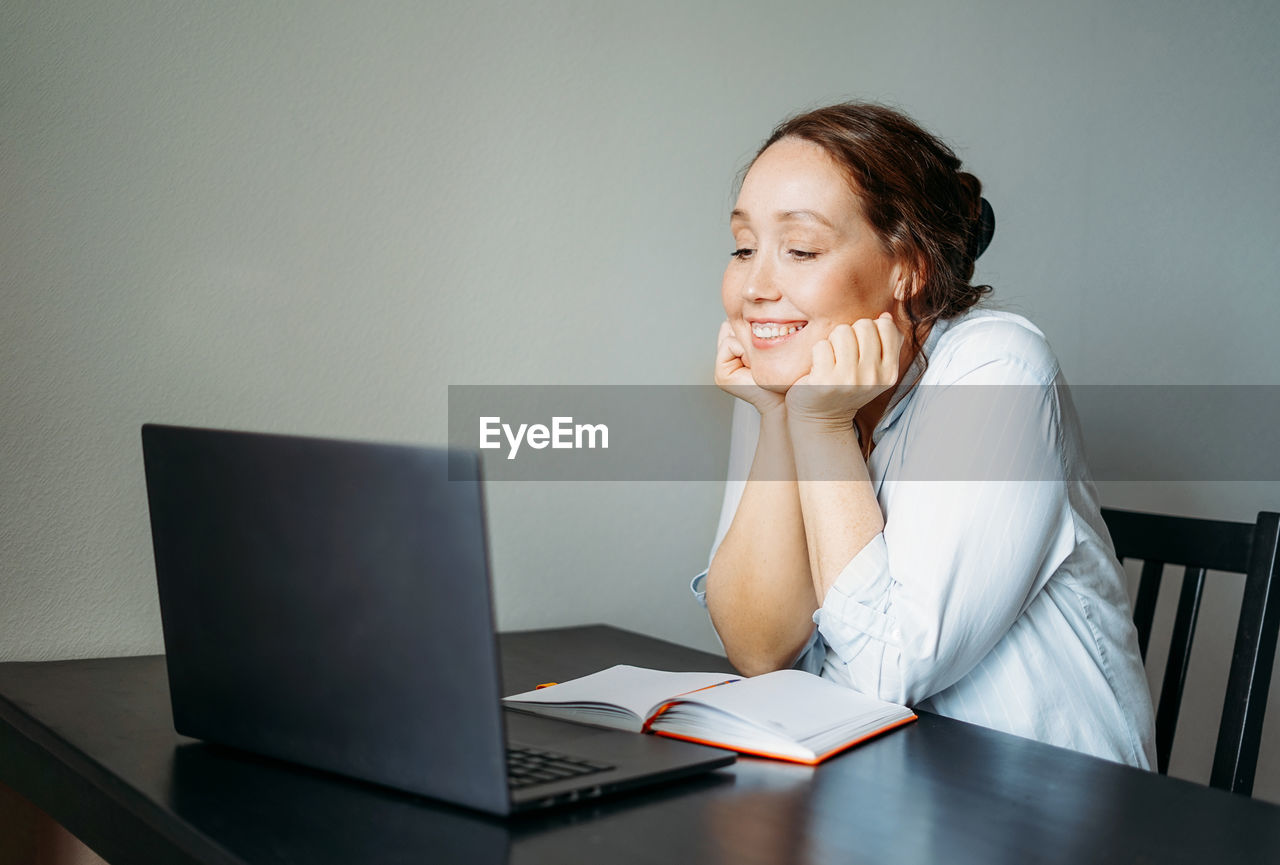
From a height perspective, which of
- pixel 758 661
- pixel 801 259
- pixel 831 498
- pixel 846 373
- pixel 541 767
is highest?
pixel 801 259

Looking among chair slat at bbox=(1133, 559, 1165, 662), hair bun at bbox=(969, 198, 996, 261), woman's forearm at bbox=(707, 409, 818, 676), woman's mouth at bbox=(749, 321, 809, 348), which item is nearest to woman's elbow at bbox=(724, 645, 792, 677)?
woman's forearm at bbox=(707, 409, 818, 676)

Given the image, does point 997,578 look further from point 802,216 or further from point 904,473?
point 802,216

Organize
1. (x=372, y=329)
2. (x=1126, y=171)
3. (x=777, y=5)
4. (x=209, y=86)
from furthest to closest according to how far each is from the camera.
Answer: (x=1126, y=171) → (x=777, y=5) → (x=372, y=329) → (x=209, y=86)

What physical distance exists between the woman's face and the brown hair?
0.06 feet

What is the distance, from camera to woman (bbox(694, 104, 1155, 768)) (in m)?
1.00

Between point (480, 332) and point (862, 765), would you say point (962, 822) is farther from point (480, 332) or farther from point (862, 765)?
point (480, 332)

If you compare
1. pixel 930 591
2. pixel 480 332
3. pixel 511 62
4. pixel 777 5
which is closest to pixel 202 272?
pixel 480 332

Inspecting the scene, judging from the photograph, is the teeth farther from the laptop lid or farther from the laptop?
the laptop lid

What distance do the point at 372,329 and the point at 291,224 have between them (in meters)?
0.17

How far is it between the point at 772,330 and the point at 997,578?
1.30 ft

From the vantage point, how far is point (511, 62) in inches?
59.0

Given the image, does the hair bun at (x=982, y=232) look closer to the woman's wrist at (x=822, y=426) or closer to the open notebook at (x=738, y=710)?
the woman's wrist at (x=822, y=426)

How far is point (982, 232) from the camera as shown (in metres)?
1.35

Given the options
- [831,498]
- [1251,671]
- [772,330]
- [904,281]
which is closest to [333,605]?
[831,498]
